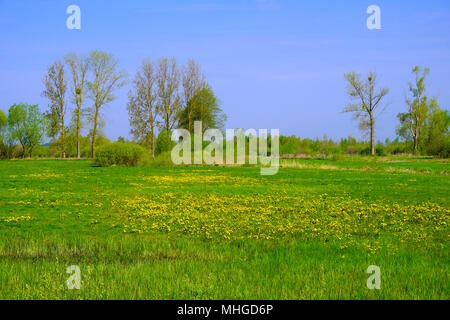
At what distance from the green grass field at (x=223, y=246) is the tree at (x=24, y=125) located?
4862cm

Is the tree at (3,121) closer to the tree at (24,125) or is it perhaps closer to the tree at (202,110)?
the tree at (24,125)

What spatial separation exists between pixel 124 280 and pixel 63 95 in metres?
56.9

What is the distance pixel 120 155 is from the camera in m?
37.7

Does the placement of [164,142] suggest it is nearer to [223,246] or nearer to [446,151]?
[223,246]

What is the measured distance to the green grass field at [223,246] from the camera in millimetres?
4988

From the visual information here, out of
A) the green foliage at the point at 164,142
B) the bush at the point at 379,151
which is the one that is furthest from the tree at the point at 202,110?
the bush at the point at 379,151

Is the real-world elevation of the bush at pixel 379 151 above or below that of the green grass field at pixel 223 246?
above

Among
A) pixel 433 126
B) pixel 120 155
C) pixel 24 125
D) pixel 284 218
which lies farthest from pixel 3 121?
pixel 433 126

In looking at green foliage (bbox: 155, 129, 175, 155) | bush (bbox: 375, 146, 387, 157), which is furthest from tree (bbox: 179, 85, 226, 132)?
bush (bbox: 375, 146, 387, 157)

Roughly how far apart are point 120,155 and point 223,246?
106 feet

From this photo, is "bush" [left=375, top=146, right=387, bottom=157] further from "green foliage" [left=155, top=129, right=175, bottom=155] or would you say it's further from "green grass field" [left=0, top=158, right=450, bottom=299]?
"green grass field" [left=0, top=158, right=450, bottom=299]

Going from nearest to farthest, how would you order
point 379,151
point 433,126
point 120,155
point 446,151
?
point 120,155, point 446,151, point 379,151, point 433,126
